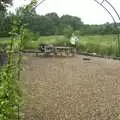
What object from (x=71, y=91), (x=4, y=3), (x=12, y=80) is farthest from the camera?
(x=4, y=3)

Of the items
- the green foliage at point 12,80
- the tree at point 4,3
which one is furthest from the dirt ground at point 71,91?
the tree at point 4,3

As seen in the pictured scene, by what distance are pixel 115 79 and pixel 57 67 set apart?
4.86 m

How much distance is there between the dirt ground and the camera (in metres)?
8.73

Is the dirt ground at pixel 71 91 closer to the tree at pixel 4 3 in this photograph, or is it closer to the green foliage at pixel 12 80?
the green foliage at pixel 12 80

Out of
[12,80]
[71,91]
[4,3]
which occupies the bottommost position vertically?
[71,91]

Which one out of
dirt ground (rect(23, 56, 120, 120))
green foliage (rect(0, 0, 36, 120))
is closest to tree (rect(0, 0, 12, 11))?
dirt ground (rect(23, 56, 120, 120))

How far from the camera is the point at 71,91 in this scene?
12.1 meters

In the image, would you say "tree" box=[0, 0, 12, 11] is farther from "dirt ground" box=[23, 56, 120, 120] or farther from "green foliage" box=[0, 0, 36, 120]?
"green foliage" box=[0, 0, 36, 120]

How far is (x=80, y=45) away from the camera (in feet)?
98.0

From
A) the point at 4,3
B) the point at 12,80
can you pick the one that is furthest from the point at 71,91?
the point at 4,3

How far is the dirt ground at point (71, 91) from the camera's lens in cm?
Answer: 873

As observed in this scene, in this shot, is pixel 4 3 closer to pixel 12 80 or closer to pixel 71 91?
pixel 71 91

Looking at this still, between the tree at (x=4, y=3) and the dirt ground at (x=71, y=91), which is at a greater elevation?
the tree at (x=4, y=3)

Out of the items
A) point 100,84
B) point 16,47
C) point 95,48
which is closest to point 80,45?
point 95,48
